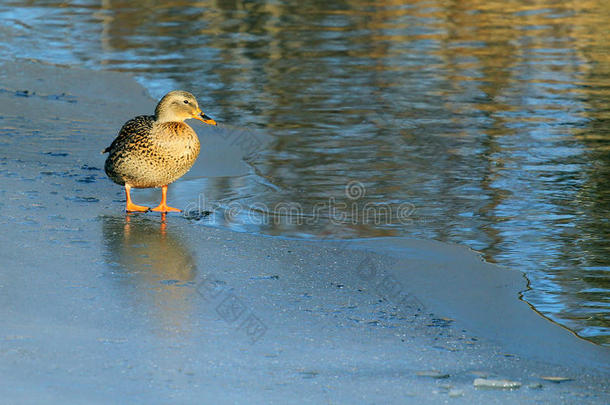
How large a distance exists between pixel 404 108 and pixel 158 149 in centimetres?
415

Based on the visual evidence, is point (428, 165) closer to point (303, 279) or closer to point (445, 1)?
point (303, 279)

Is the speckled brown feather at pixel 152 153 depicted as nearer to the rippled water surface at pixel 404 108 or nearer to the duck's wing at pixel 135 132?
the duck's wing at pixel 135 132

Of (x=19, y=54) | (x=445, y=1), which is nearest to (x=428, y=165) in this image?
(x=19, y=54)

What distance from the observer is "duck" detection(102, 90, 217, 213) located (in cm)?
632

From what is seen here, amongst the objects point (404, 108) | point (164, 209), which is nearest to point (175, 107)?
point (164, 209)

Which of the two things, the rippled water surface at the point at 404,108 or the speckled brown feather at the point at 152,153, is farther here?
the speckled brown feather at the point at 152,153

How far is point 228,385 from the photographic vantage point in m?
3.81

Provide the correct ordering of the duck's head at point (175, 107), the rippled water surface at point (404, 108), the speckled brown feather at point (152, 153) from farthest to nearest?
the duck's head at point (175, 107)
the speckled brown feather at point (152, 153)
the rippled water surface at point (404, 108)

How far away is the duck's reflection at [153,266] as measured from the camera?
4637 millimetres

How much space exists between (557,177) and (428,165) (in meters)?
1.04

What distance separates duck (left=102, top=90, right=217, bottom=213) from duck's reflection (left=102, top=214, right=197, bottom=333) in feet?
0.89

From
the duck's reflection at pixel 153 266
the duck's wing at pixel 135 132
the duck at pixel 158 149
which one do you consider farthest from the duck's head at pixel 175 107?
the duck's reflection at pixel 153 266

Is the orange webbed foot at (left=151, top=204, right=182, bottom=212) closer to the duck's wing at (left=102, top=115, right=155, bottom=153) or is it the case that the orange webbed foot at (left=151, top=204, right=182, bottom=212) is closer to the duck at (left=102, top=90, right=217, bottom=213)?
the duck at (left=102, top=90, right=217, bottom=213)

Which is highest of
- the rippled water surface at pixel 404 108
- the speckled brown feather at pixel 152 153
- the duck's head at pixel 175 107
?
the duck's head at pixel 175 107
